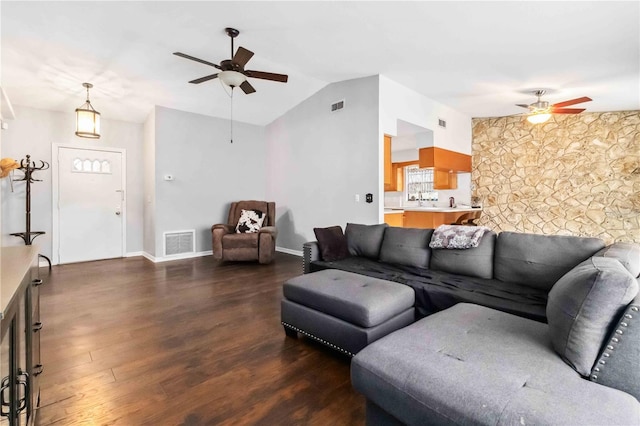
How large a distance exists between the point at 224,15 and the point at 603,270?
356 cm

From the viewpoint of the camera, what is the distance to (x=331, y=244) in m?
3.39

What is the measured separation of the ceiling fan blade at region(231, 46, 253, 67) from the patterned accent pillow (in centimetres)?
288

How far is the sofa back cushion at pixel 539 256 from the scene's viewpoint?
2201mm

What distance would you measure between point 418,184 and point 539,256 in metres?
6.08

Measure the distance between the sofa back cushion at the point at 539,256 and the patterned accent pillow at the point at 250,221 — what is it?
3975 millimetres

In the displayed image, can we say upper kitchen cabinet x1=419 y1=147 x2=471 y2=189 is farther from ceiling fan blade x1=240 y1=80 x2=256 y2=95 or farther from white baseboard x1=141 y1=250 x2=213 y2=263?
white baseboard x1=141 y1=250 x2=213 y2=263

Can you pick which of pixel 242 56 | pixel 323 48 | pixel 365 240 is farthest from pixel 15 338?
pixel 323 48

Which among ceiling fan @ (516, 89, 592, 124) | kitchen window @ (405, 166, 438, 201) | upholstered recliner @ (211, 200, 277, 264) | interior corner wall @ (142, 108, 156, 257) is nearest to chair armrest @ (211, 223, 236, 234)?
upholstered recliner @ (211, 200, 277, 264)

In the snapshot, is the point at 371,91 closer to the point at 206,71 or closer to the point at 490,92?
the point at 490,92

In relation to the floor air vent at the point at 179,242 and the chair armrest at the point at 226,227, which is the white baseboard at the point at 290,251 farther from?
the floor air vent at the point at 179,242

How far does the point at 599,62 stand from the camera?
3.70 metres

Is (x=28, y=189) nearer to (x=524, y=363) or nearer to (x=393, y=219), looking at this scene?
(x=393, y=219)

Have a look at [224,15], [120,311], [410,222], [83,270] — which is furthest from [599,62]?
[83,270]

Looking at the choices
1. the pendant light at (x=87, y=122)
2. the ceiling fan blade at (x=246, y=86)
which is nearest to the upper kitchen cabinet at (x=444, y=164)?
the ceiling fan blade at (x=246, y=86)
